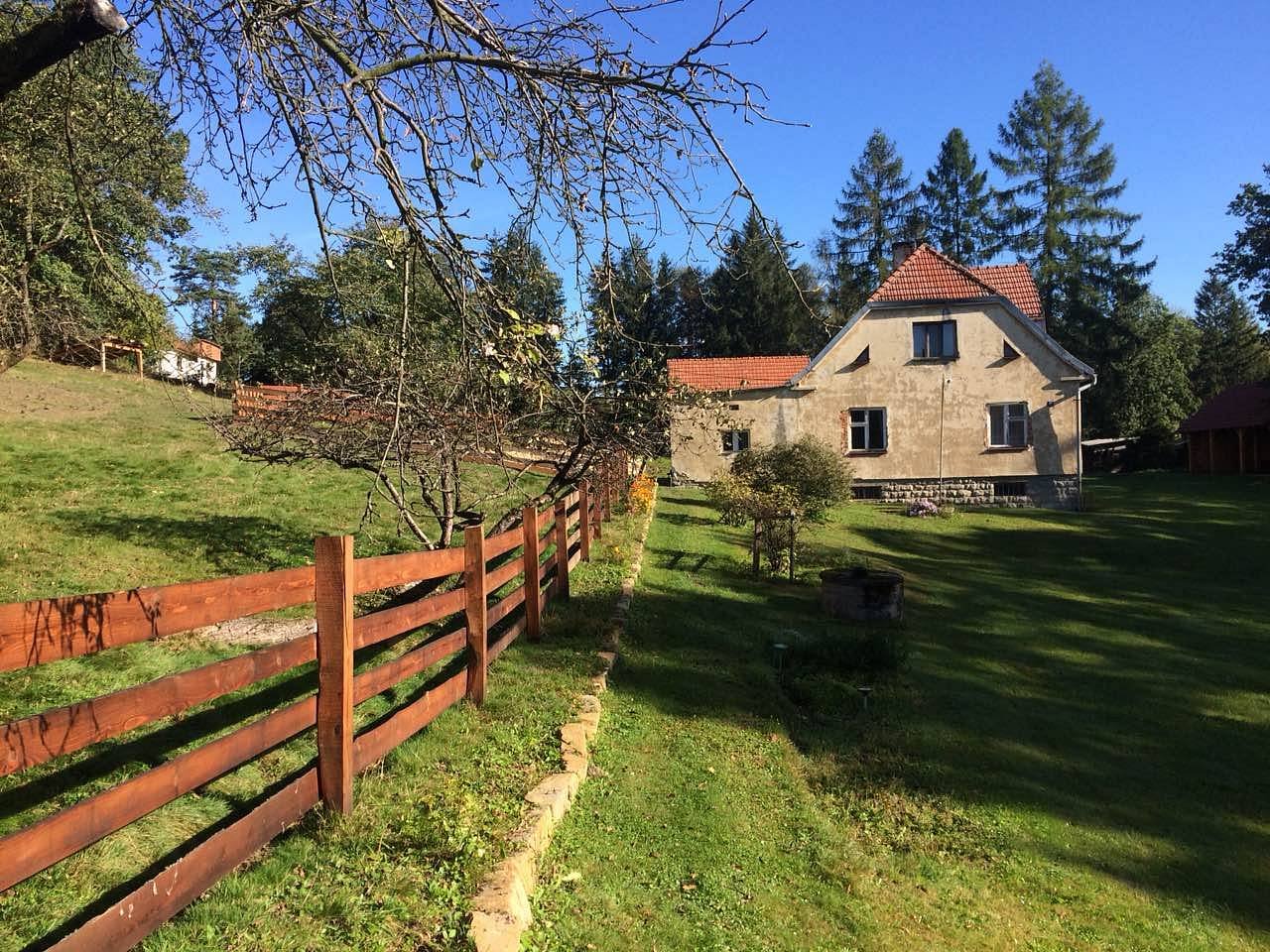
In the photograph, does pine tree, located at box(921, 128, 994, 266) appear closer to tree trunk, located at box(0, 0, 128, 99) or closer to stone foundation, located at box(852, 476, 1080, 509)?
stone foundation, located at box(852, 476, 1080, 509)

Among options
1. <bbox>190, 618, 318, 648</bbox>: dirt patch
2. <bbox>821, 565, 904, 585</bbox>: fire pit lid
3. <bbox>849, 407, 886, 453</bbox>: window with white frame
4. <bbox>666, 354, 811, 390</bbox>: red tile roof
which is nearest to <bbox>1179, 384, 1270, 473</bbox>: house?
<bbox>849, 407, 886, 453</bbox>: window with white frame

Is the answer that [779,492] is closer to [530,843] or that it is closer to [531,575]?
[531,575]

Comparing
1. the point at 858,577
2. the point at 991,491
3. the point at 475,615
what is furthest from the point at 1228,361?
the point at 475,615

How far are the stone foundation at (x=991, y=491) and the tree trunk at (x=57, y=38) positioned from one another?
2348cm

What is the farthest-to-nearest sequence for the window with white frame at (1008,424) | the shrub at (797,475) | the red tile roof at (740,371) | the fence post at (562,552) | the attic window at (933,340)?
the red tile roof at (740,371), the attic window at (933,340), the window with white frame at (1008,424), the shrub at (797,475), the fence post at (562,552)

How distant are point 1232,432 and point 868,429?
82.1 feet

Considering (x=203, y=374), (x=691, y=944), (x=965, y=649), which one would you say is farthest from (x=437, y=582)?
(x=965, y=649)

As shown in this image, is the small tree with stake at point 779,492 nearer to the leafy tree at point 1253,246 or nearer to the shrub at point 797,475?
the shrub at point 797,475

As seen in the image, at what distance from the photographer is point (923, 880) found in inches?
179

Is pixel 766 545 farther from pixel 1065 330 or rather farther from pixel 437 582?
pixel 1065 330

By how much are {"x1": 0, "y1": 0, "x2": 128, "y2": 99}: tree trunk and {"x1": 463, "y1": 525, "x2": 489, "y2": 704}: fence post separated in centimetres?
330

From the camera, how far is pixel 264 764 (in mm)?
4371

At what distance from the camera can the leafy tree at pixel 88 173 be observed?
446 centimetres

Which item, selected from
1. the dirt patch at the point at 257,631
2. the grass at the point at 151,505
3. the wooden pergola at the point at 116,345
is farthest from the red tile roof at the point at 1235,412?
the wooden pergola at the point at 116,345
